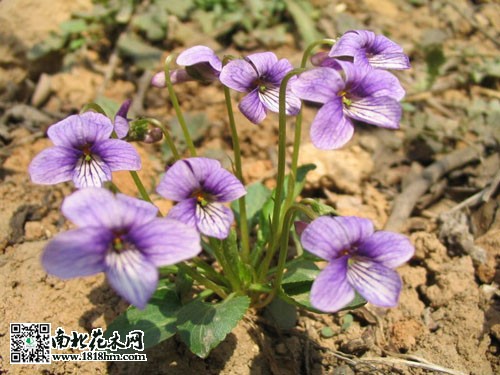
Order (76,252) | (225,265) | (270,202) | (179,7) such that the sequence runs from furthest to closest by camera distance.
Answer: (179,7)
(270,202)
(225,265)
(76,252)

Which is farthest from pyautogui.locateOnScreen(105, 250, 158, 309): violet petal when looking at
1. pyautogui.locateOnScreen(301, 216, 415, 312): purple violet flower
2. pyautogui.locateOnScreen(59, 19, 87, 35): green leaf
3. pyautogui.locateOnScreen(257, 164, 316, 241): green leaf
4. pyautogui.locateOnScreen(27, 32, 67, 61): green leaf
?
pyautogui.locateOnScreen(59, 19, 87, 35): green leaf

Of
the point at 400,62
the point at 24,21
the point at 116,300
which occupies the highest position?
the point at 400,62

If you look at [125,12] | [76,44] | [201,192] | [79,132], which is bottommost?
[76,44]

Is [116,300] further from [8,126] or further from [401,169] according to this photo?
[401,169]

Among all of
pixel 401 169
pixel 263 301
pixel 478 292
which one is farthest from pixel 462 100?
pixel 263 301

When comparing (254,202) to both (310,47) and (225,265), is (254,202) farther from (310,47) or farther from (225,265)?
(310,47)

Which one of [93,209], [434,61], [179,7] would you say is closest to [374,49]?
[93,209]

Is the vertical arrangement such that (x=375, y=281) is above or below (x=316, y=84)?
Result: below
